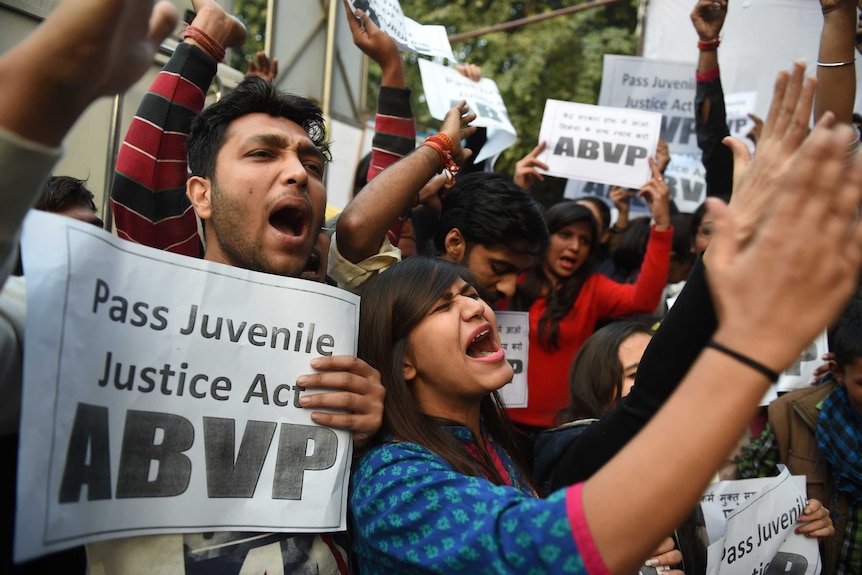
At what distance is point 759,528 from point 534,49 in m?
10.3

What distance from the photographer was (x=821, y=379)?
11.1 feet

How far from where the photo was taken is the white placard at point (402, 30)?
310 centimetres

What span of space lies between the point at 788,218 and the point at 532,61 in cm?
1113

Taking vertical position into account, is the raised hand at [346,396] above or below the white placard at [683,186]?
below

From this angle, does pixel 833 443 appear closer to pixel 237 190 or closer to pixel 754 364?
pixel 754 364

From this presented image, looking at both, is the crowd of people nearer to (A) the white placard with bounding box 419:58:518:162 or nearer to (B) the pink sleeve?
(B) the pink sleeve

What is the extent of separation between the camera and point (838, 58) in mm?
2646

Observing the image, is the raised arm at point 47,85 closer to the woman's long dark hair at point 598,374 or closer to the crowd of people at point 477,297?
the crowd of people at point 477,297

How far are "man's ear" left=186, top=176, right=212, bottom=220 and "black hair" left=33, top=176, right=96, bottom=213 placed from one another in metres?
0.55

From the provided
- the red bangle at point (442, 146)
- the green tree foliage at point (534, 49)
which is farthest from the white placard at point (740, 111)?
the green tree foliage at point (534, 49)

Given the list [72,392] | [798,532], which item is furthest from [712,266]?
[798,532]

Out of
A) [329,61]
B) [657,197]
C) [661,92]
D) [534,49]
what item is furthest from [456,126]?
[534,49]

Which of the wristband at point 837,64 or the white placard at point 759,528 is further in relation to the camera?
the wristband at point 837,64

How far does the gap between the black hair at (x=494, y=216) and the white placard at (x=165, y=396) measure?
148 centimetres
